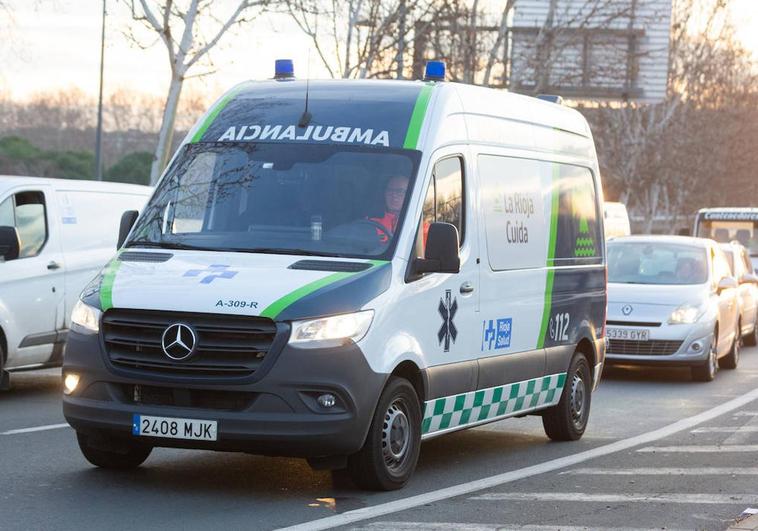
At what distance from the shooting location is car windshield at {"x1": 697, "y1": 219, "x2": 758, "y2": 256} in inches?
1368

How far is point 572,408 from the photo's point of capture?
11.6m

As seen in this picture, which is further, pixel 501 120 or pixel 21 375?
pixel 21 375

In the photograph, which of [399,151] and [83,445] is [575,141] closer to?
[399,151]

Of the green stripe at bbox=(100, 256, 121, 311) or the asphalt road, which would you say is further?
the green stripe at bbox=(100, 256, 121, 311)

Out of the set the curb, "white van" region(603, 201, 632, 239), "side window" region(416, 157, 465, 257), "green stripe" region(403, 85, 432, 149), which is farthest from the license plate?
"white van" region(603, 201, 632, 239)

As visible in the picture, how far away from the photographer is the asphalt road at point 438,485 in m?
7.77

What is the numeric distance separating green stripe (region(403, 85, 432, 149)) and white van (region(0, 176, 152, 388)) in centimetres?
435

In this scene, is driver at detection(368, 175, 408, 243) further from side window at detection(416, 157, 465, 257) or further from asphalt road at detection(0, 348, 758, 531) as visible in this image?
asphalt road at detection(0, 348, 758, 531)

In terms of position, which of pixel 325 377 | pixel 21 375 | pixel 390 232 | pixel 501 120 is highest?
pixel 501 120

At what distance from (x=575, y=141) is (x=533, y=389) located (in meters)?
2.38

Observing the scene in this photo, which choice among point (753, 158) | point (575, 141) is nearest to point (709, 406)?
point (575, 141)

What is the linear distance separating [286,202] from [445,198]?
1.03 m

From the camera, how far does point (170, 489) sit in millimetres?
8516

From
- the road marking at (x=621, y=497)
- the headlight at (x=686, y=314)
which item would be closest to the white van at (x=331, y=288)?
the road marking at (x=621, y=497)
